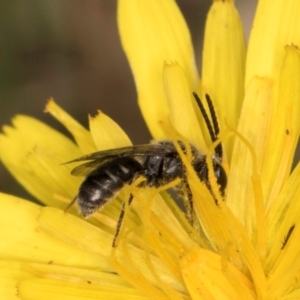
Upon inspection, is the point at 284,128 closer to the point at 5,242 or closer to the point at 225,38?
the point at 225,38

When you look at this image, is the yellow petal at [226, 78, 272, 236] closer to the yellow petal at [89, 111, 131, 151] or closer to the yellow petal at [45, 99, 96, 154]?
the yellow petal at [89, 111, 131, 151]

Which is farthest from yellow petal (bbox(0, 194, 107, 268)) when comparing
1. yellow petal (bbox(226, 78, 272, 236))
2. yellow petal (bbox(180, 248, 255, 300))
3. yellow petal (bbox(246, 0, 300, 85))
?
yellow petal (bbox(246, 0, 300, 85))

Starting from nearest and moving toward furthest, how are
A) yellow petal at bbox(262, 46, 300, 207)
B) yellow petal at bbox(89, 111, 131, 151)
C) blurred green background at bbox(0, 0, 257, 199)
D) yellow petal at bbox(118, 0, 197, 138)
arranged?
1. yellow petal at bbox(262, 46, 300, 207)
2. yellow petal at bbox(89, 111, 131, 151)
3. yellow petal at bbox(118, 0, 197, 138)
4. blurred green background at bbox(0, 0, 257, 199)

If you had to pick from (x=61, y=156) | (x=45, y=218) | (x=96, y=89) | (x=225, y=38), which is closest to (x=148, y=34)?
(x=225, y=38)

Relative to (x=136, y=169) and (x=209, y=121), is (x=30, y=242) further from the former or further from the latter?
(x=209, y=121)

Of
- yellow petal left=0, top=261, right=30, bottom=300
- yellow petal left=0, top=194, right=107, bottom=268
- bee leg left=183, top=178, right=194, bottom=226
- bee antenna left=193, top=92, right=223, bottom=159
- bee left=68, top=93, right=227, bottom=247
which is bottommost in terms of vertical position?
yellow petal left=0, top=261, right=30, bottom=300

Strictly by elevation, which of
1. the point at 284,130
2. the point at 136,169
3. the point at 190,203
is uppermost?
the point at 284,130

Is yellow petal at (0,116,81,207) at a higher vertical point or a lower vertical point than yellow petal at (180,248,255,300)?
higher

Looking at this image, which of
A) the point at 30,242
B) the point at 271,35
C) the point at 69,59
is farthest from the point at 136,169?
the point at 69,59

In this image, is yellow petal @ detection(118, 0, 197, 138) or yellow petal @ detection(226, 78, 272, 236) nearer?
yellow petal @ detection(226, 78, 272, 236)
